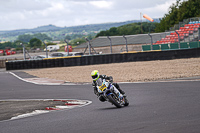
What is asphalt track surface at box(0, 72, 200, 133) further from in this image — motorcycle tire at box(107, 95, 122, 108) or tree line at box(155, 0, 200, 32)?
tree line at box(155, 0, 200, 32)

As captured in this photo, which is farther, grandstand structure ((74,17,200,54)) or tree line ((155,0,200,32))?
tree line ((155,0,200,32))

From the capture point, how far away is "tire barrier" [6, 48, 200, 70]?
101 feet

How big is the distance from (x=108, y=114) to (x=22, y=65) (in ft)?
83.5

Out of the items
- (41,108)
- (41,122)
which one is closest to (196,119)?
(41,122)

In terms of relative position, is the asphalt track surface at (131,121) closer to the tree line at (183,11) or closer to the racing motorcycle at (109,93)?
the racing motorcycle at (109,93)

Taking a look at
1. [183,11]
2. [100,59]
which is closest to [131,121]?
[100,59]

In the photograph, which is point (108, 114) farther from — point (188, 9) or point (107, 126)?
point (188, 9)

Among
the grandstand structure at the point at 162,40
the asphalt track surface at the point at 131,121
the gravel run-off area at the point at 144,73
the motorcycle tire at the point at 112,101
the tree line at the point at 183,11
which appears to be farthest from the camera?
the tree line at the point at 183,11

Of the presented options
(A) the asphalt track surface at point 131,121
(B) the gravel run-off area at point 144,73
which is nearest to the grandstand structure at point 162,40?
(B) the gravel run-off area at point 144,73

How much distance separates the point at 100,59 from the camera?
1310 inches

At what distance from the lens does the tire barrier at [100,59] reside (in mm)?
30645

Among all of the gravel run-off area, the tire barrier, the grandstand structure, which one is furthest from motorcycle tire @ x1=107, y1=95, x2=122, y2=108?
the grandstand structure

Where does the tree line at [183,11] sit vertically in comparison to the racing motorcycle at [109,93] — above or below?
above

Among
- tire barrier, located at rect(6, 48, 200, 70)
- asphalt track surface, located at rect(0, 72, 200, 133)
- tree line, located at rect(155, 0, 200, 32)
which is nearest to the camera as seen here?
asphalt track surface, located at rect(0, 72, 200, 133)
